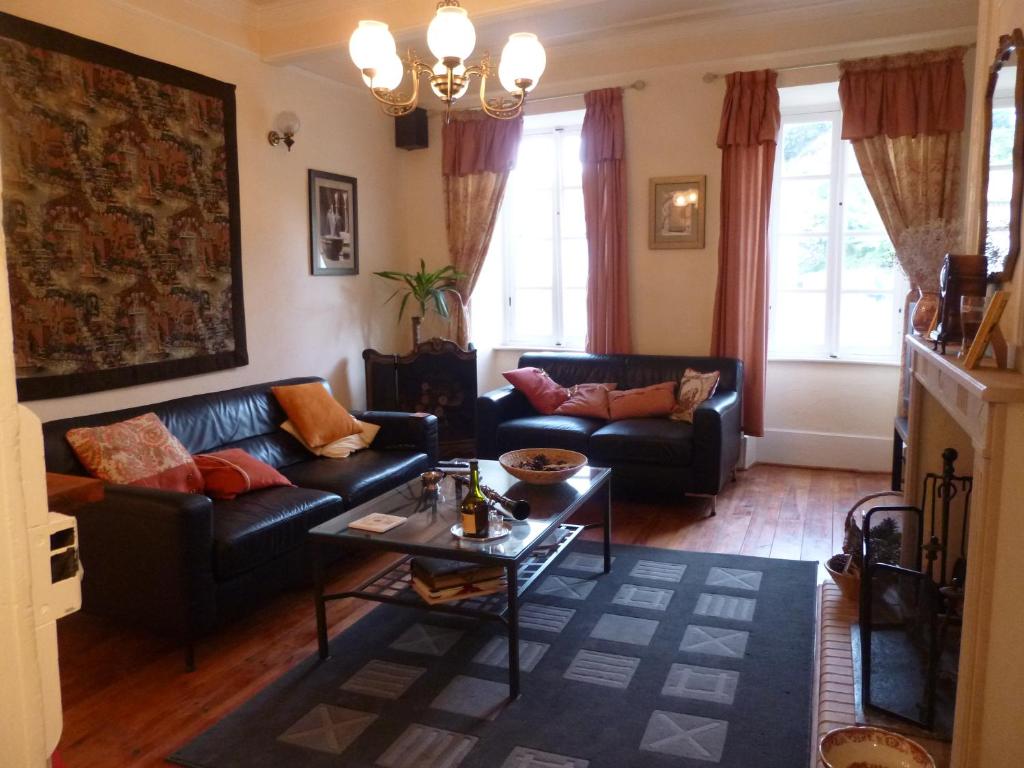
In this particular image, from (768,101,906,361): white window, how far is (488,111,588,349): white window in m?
1.41

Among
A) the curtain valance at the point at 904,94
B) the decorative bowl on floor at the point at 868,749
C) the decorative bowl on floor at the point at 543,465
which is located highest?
the curtain valance at the point at 904,94

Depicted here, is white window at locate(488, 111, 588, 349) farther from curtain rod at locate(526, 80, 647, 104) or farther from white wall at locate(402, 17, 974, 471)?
white wall at locate(402, 17, 974, 471)

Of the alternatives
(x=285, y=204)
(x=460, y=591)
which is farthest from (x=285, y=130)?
(x=460, y=591)

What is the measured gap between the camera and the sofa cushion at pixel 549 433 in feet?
15.0

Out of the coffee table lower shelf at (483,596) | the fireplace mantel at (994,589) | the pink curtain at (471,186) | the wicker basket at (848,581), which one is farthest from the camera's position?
the pink curtain at (471,186)

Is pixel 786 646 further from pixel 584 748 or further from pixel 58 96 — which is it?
pixel 58 96

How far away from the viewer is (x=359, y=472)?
12.5ft

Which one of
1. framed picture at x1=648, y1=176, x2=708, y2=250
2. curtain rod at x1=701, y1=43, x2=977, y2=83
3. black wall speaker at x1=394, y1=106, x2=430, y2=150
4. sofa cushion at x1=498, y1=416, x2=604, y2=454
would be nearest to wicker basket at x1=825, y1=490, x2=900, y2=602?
sofa cushion at x1=498, y1=416, x2=604, y2=454

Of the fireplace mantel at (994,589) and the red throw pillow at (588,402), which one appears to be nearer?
the fireplace mantel at (994,589)

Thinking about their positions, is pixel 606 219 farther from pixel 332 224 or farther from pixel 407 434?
pixel 407 434

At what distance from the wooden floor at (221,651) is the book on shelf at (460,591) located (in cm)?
55

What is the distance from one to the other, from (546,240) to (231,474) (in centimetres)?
335

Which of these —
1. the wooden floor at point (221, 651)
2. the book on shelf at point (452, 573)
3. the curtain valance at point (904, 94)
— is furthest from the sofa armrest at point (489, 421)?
the curtain valance at point (904, 94)

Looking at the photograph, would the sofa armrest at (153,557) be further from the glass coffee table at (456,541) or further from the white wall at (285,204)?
the white wall at (285,204)
